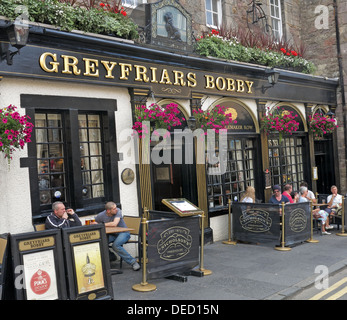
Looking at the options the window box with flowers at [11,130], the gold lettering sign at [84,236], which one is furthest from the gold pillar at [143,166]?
the gold lettering sign at [84,236]

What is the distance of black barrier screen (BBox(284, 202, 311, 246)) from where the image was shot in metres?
9.37

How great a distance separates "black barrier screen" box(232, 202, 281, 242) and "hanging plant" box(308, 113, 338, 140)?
5274mm

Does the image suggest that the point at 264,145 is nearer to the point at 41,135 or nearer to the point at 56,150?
the point at 56,150

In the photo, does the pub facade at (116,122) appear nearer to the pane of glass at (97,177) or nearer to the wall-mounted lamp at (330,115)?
the pane of glass at (97,177)

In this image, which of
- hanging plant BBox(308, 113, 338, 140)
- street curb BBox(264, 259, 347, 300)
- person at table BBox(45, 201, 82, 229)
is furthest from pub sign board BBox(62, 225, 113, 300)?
hanging plant BBox(308, 113, 338, 140)

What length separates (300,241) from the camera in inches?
381

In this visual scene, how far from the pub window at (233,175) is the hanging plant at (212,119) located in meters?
1.20

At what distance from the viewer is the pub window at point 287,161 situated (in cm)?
1282

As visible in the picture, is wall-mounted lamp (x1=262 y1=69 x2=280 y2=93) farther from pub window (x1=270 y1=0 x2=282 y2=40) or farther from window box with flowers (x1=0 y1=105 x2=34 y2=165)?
window box with flowers (x1=0 y1=105 x2=34 y2=165)

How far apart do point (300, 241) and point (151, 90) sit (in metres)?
4.88

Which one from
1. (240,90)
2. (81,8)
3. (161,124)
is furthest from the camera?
(240,90)

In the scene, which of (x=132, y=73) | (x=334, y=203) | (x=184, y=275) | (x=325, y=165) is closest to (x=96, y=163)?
(x=132, y=73)

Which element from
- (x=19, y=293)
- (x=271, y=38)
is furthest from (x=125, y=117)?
(x=271, y=38)

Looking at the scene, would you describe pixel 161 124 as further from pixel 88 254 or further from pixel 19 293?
pixel 19 293
